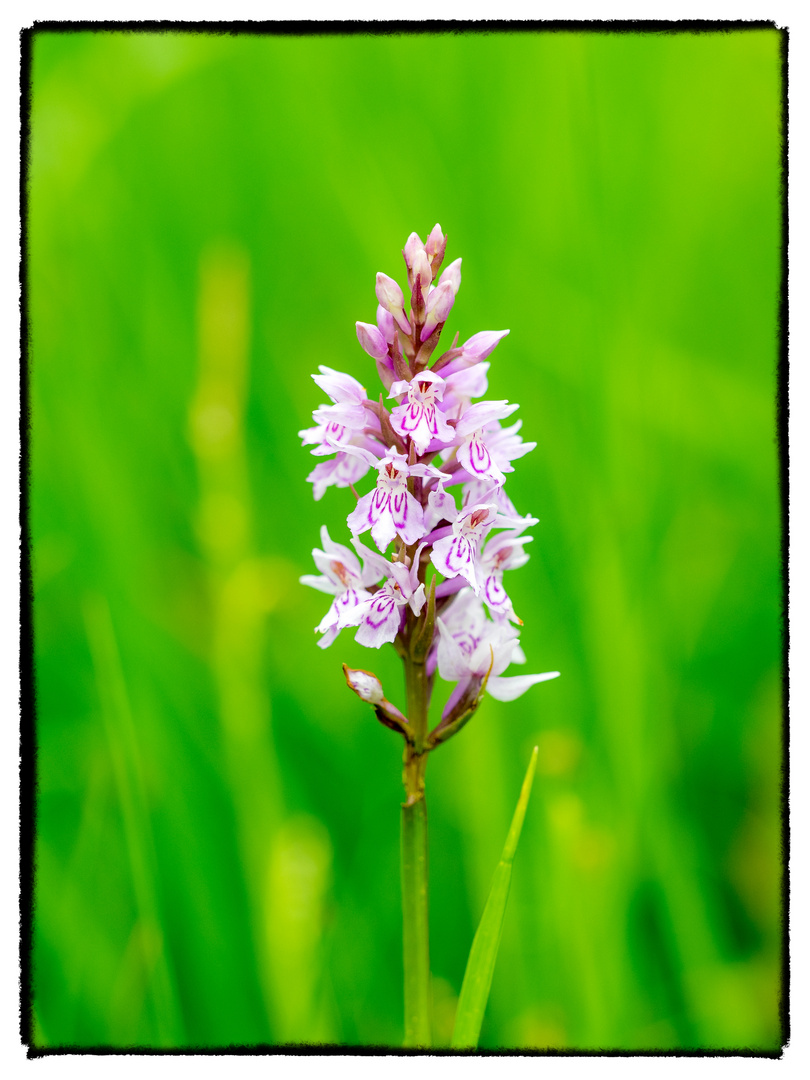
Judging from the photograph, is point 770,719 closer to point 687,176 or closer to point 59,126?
point 687,176

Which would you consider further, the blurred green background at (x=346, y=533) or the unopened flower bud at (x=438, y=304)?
the blurred green background at (x=346, y=533)

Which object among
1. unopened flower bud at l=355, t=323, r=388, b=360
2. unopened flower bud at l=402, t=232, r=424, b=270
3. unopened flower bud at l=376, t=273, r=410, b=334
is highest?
unopened flower bud at l=402, t=232, r=424, b=270

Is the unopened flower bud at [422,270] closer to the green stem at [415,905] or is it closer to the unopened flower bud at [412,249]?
the unopened flower bud at [412,249]

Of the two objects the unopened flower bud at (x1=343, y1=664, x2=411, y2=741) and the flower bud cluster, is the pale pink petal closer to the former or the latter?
the flower bud cluster

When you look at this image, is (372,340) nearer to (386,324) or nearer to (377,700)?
(386,324)

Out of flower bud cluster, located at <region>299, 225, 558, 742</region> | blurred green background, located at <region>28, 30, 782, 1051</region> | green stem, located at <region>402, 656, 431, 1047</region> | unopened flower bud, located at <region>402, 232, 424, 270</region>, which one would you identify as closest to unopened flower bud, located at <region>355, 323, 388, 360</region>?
flower bud cluster, located at <region>299, 225, 558, 742</region>

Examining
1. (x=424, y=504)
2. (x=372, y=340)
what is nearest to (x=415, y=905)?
(x=424, y=504)

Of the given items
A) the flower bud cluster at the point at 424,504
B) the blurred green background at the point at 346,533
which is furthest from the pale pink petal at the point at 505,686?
the blurred green background at the point at 346,533
